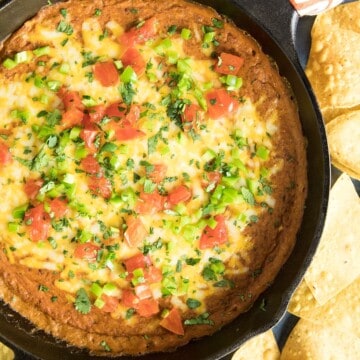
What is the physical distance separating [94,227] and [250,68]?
1473 mm

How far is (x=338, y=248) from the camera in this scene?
4.25 meters

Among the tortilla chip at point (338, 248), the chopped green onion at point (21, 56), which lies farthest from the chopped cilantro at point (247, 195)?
the chopped green onion at point (21, 56)

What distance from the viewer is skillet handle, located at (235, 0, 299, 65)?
363 cm

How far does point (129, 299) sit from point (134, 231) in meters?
0.47

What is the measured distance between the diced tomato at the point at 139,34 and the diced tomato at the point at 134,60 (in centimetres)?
5

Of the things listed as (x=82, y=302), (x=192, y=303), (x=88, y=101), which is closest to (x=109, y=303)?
(x=82, y=302)

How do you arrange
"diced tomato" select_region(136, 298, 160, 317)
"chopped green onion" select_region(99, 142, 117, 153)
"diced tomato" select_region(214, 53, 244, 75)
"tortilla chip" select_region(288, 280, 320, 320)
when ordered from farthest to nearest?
"tortilla chip" select_region(288, 280, 320, 320)
"diced tomato" select_region(136, 298, 160, 317)
"diced tomato" select_region(214, 53, 244, 75)
"chopped green onion" select_region(99, 142, 117, 153)

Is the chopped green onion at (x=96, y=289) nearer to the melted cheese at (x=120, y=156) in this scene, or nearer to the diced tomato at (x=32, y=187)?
the melted cheese at (x=120, y=156)

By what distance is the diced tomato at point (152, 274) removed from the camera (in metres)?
3.75

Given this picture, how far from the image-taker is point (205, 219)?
3.74 m

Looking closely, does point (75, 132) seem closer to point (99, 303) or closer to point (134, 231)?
point (134, 231)

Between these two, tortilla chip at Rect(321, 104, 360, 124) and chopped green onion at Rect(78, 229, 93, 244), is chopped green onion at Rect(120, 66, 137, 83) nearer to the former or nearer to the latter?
chopped green onion at Rect(78, 229, 93, 244)

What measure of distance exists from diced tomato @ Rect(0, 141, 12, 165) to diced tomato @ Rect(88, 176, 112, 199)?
55 cm

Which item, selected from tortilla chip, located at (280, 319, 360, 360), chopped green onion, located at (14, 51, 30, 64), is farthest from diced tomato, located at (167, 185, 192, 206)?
tortilla chip, located at (280, 319, 360, 360)
